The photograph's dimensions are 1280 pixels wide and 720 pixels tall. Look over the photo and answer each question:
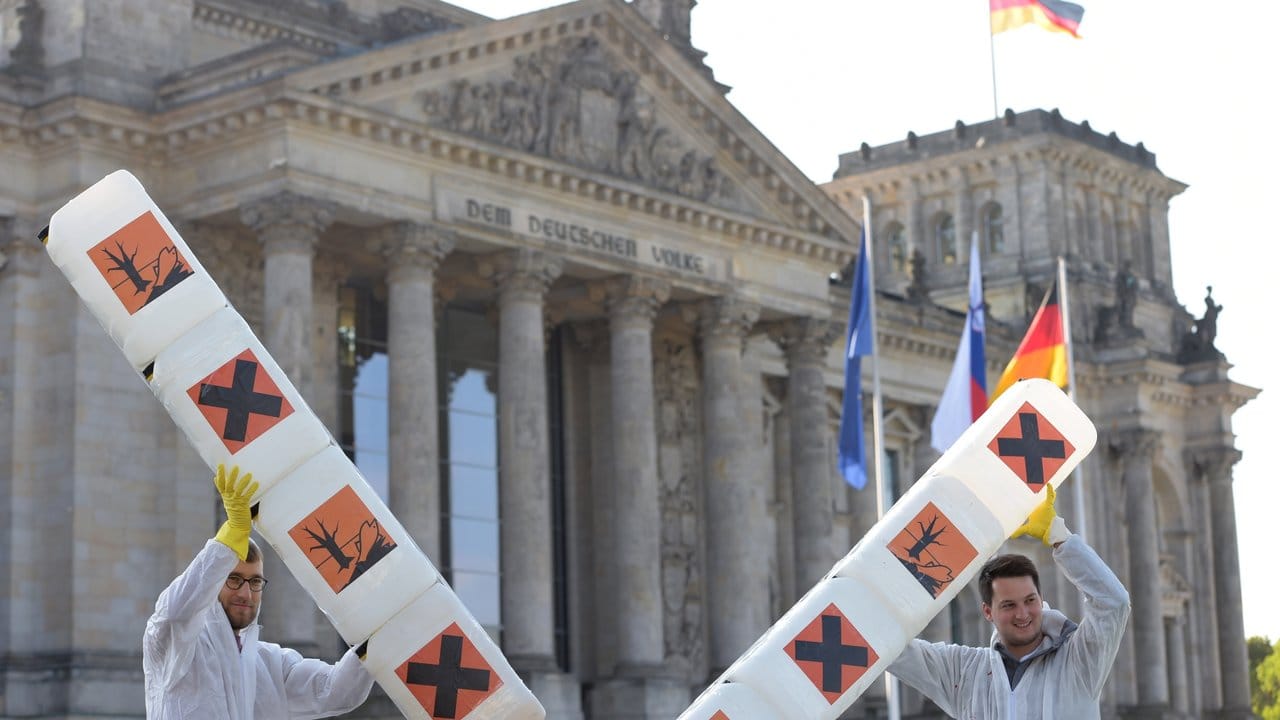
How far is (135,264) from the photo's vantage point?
8.55m

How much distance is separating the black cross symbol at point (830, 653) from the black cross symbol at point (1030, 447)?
103cm

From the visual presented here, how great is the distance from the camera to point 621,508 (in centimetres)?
4219

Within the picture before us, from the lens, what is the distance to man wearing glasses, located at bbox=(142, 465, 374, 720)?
320 inches

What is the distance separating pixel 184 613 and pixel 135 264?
56.3 inches

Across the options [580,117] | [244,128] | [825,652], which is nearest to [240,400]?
[825,652]

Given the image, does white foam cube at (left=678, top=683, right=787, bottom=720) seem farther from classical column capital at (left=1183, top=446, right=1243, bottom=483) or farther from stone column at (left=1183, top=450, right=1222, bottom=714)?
stone column at (left=1183, top=450, right=1222, bottom=714)

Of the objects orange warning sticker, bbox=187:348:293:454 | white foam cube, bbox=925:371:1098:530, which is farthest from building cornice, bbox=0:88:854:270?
white foam cube, bbox=925:371:1098:530

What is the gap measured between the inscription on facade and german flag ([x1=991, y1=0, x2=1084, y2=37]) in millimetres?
8063

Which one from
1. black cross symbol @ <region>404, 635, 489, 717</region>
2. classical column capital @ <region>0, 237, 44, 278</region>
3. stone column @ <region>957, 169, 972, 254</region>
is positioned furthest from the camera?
stone column @ <region>957, 169, 972, 254</region>

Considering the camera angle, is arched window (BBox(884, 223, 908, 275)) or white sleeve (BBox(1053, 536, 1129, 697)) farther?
arched window (BBox(884, 223, 908, 275))

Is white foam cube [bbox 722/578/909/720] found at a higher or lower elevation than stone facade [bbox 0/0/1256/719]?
lower

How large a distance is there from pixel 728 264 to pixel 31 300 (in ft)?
48.9

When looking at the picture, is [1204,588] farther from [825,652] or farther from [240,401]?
[240,401]

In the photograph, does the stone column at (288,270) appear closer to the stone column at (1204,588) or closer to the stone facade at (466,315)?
the stone facade at (466,315)
